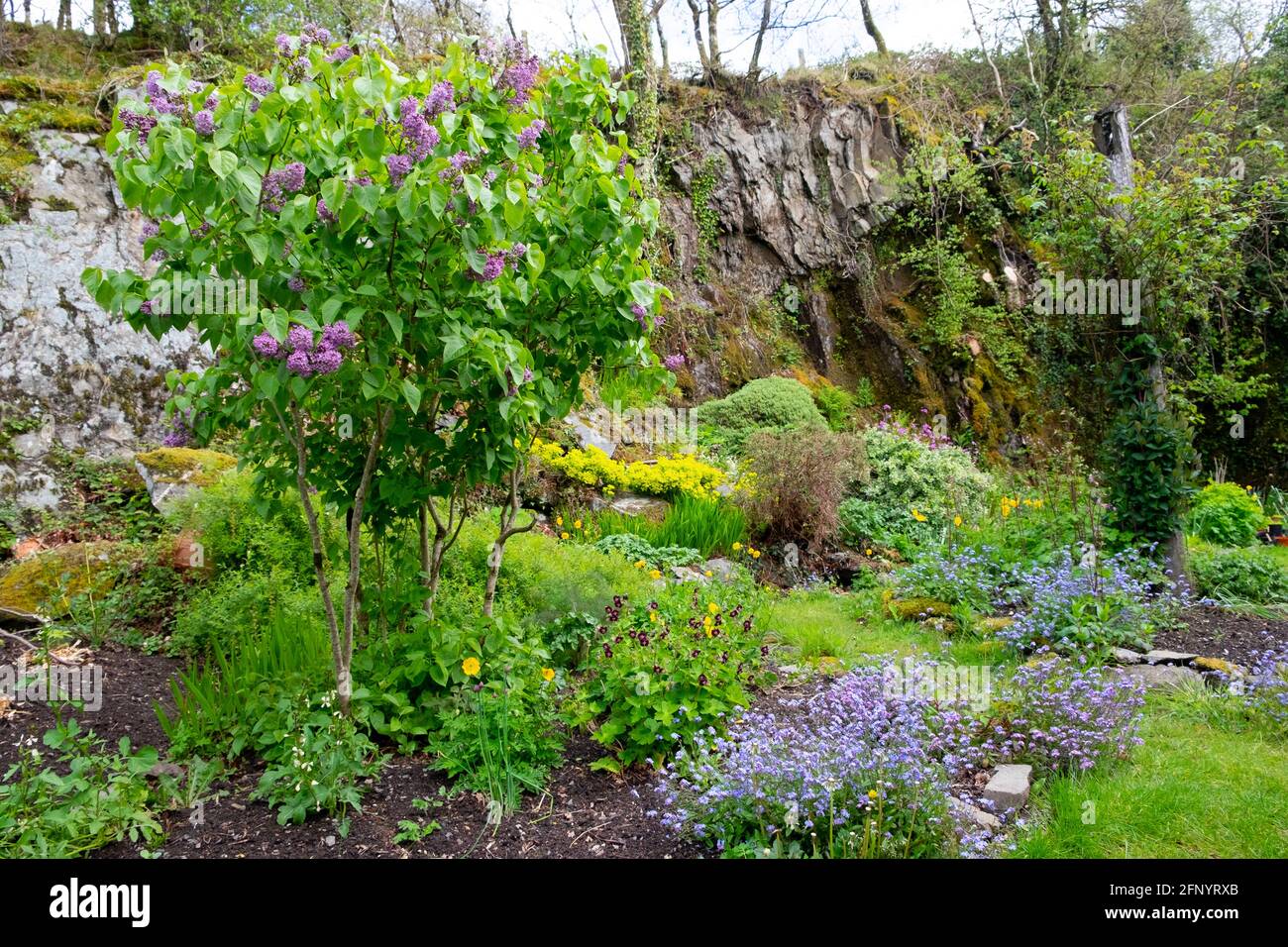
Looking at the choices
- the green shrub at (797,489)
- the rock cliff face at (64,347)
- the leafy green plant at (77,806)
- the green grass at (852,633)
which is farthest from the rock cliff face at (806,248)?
the leafy green plant at (77,806)

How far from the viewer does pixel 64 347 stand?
22.2 ft

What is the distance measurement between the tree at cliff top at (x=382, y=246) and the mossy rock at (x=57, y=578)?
94.0 inches

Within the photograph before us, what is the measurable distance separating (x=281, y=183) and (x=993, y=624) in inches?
189

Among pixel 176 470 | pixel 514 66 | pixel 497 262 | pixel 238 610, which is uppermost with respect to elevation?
pixel 514 66

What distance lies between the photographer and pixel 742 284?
1229 centimetres

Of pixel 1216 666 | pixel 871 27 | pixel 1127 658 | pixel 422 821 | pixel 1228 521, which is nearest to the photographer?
pixel 422 821

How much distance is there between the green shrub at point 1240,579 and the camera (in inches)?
247

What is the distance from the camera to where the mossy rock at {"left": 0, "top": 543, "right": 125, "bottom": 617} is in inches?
186

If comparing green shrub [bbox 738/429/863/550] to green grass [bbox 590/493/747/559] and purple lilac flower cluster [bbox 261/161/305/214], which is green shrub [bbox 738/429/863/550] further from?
purple lilac flower cluster [bbox 261/161/305/214]

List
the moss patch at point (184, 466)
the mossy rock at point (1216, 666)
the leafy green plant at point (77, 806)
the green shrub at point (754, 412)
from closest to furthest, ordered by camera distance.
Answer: the leafy green plant at point (77, 806) < the mossy rock at point (1216, 666) < the moss patch at point (184, 466) < the green shrub at point (754, 412)

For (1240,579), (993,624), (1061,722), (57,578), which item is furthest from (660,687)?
(1240,579)

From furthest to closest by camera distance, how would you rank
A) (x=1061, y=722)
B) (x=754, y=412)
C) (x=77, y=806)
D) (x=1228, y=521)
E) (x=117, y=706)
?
(x=754, y=412)
(x=1228, y=521)
(x=117, y=706)
(x=1061, y=722)
(x=77, y=806)

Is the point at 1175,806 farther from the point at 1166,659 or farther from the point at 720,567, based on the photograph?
the point at 720,567

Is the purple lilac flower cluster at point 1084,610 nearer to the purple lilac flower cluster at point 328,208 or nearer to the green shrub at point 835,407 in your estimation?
the purple lilac flower cluster at point 328,208
